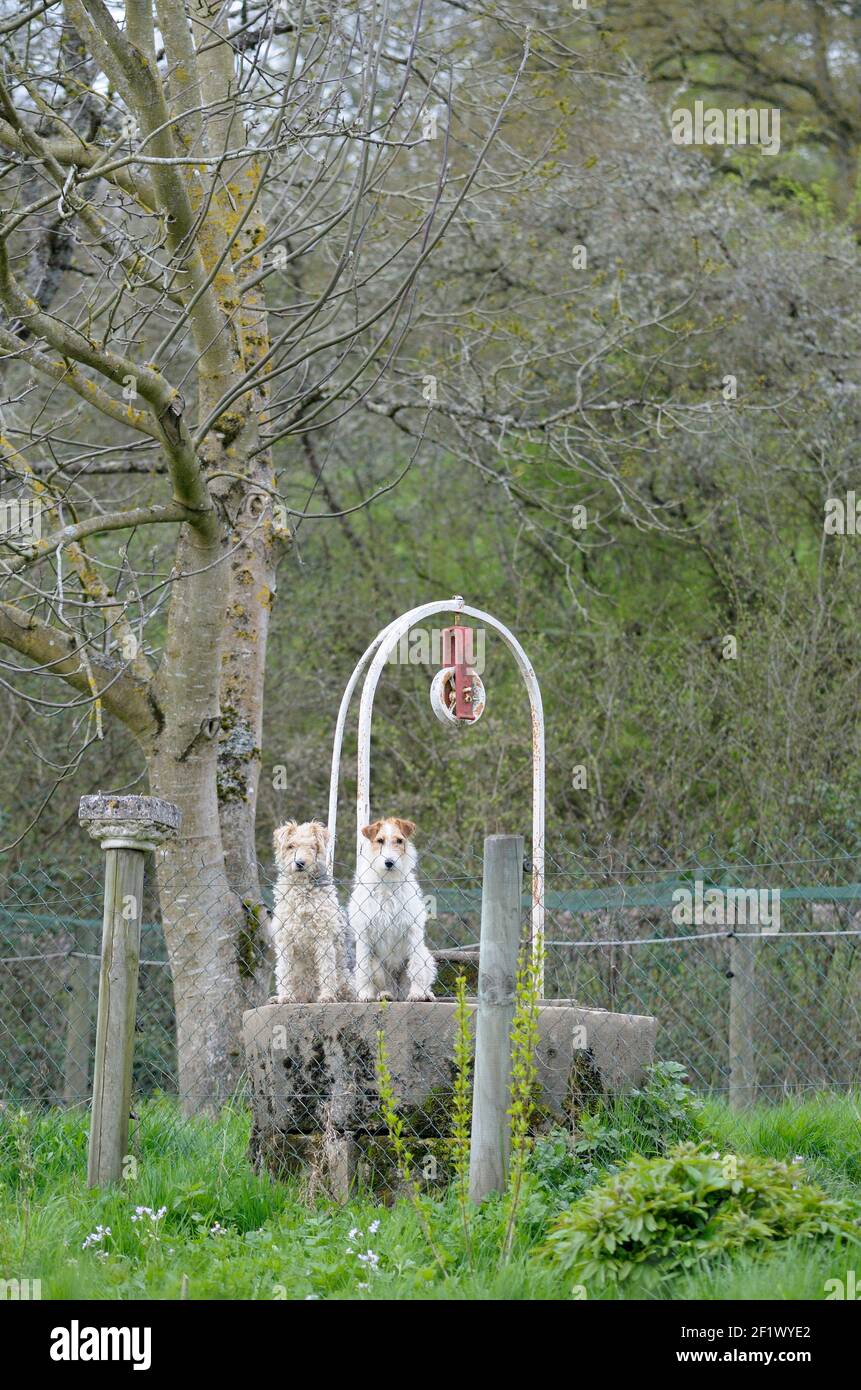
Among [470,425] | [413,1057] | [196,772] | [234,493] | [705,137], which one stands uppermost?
[705,137]

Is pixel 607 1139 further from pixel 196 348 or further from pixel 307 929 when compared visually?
pixel 196 348

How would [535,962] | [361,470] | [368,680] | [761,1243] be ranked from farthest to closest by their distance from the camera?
[361,470]
[368,680]
[535,962]
[761,1243]

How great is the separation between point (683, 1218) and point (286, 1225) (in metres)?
1.61

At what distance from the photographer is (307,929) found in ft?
19.3

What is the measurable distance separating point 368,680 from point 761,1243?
2.90m

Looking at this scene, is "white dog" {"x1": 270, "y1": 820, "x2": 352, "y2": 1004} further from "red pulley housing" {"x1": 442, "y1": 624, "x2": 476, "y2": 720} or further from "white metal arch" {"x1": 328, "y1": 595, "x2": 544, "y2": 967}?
"red pulley housing" {"x1": 442, "y1": 624, "x2": 476, "y2": 720}

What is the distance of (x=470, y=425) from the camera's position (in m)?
10.2

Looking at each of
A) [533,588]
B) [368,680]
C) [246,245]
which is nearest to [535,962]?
[368,680]

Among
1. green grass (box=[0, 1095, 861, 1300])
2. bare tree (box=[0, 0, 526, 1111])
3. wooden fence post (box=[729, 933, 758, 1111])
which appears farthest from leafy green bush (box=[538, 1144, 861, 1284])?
wooden fence post (box=[729, 933, 758, 1111])

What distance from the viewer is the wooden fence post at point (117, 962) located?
16.8 ft

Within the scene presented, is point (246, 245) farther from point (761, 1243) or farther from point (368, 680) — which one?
point (761, 1243)

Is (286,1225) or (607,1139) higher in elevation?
(607,1139)

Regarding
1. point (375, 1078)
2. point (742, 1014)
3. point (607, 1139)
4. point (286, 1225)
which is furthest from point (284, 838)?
point (742, 1014)

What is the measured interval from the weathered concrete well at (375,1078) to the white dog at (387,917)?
1.26 ft
